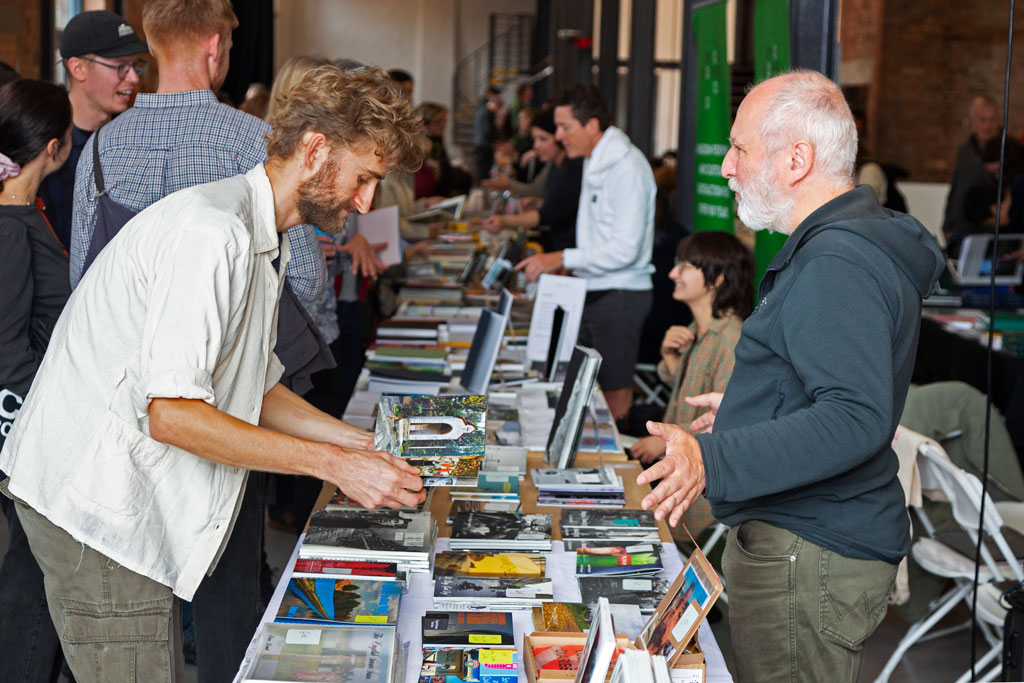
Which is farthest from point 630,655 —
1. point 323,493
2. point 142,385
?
point 323,493

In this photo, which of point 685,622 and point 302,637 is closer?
point 685,622

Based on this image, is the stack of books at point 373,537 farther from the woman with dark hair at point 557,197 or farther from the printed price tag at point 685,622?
the woman with dark hair at point 557,197

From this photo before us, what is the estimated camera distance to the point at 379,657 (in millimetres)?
1569

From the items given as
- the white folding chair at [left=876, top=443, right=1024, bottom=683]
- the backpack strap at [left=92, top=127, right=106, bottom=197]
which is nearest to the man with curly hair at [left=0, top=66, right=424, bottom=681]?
the backpack strap at [left=92, top=127, right=106, bottom=197]

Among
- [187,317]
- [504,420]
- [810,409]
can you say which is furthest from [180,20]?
[810,409]

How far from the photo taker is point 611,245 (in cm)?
429

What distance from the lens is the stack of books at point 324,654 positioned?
151 cm

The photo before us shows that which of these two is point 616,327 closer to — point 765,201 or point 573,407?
point 573,407

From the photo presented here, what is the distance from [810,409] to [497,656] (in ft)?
A: 2.08

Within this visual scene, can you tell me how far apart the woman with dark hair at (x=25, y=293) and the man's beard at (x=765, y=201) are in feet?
5.27

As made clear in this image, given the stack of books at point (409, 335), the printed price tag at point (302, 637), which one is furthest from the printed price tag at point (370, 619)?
the stack of books at point (409, 335)

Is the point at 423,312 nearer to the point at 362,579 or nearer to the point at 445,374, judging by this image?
the point at 445,374

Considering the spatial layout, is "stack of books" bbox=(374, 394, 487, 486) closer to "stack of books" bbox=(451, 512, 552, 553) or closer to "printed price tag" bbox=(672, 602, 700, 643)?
"stack of books" bbox=(451, 512, 552, 553)

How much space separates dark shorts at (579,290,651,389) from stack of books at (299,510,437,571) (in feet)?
7.68
